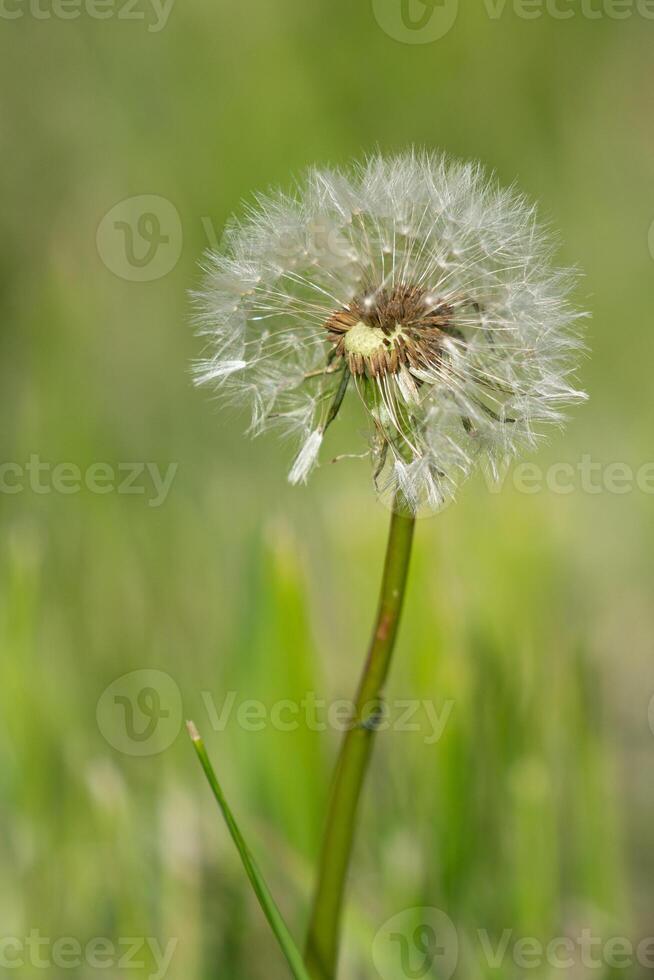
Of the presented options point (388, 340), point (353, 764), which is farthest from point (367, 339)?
point (353, 764)

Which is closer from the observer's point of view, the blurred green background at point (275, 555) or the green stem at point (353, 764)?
the green stem at point (353, 764)

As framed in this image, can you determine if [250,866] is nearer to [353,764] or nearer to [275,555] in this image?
[353,764]

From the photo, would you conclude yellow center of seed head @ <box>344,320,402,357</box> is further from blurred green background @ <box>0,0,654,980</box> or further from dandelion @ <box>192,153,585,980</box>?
blurred green background @ <box>0,0,654,980</box>

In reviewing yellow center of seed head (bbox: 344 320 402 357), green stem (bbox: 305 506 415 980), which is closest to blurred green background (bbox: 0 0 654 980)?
green stem (bbox: 305 506 415 980)

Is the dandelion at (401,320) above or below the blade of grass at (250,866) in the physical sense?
above

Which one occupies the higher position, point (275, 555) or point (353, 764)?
point (275, 555)

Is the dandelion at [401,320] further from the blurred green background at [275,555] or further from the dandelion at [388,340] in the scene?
the blurred green background at [275,555]

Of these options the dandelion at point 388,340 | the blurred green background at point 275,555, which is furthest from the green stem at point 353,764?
the blurred green background at point 275,555

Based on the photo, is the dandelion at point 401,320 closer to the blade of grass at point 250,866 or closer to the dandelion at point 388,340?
the dandelion at point 388,340
